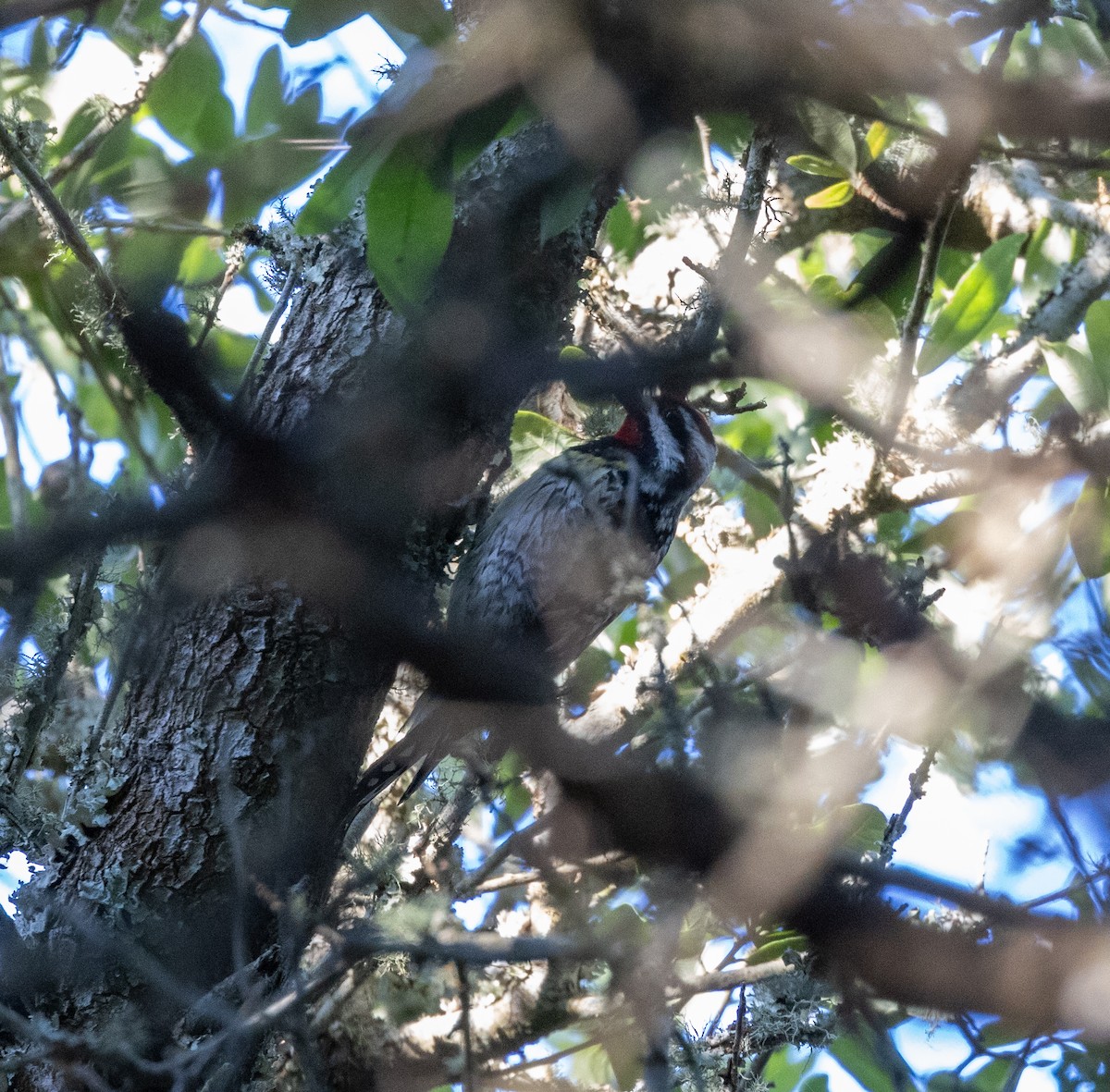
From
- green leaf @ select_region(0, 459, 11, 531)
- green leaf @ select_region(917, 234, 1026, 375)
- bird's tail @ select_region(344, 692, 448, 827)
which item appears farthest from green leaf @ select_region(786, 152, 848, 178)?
green leaf @ select_region(0, 459, 11, 531)

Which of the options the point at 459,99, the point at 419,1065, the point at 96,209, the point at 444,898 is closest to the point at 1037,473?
the point at 459,99

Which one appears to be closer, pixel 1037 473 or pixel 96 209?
pixel 1037 473

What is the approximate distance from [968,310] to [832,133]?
26.5 inches

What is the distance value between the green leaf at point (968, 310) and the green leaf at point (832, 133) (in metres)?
0.46

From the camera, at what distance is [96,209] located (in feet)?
9.20

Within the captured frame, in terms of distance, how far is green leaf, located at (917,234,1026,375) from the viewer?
268 centimetres

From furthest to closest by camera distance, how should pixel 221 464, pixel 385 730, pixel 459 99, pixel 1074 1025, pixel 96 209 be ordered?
pixel 385 730 < pixel 96 209 < pixel 459 99 < pixel 221 464 < pixel 1074 1025

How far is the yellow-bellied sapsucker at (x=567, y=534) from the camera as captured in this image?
3.24m

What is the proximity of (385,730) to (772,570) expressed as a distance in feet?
4.08

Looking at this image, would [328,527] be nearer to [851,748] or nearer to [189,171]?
[851,748]

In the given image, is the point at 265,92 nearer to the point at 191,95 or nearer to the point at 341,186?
the point at 191,95

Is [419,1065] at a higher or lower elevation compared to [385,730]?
lower

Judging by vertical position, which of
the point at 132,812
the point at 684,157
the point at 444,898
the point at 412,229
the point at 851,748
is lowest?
the point at 851,748

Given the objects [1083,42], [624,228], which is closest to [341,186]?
[624,228]
